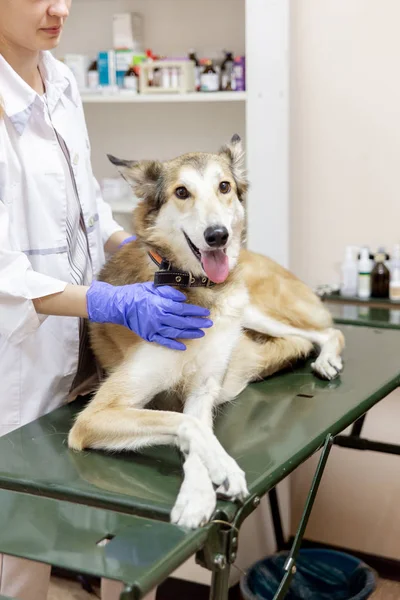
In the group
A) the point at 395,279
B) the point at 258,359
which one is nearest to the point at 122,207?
the point at 395,279

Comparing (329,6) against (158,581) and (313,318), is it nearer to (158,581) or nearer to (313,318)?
(313,318)

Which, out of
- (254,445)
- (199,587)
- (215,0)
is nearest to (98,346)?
(254,445)

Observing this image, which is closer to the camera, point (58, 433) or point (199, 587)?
point (58, 433)

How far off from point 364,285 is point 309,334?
0.74m

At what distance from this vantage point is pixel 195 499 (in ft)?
4.35

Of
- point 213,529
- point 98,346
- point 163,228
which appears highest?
point 163,228

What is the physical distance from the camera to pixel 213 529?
50.8 inches

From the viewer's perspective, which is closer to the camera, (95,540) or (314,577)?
(95,540)

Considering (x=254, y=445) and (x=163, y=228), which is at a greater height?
(x=163, y=228)

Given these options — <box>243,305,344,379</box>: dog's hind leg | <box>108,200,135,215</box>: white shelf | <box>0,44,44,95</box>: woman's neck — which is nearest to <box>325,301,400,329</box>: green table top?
<box>243,305,344,379</box>: dog's hind leg

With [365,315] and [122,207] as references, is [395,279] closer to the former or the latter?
[365,315]

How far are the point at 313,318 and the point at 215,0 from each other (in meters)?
1.66

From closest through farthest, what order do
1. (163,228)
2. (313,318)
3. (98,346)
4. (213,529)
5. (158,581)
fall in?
1. (158,581)
2. (213,529)
3. (163,228)
4. (98,346)
5. (313,318)

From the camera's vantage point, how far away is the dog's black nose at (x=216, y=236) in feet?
5.50
